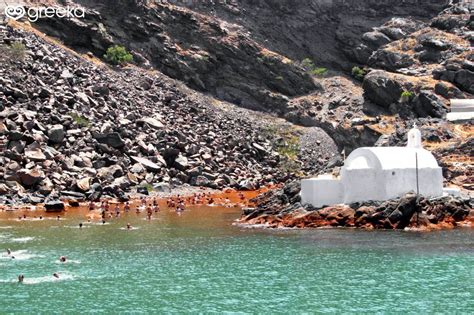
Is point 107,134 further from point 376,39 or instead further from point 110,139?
point 376,39

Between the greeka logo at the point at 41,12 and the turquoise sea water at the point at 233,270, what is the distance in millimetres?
66276

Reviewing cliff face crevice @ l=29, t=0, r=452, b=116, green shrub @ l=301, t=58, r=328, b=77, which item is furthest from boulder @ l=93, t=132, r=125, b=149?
green shrub @ l=301, t=58, r=328, b=77

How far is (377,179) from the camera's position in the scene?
61250 millimetres

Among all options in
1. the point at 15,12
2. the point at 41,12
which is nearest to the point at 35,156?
the point at 15,12

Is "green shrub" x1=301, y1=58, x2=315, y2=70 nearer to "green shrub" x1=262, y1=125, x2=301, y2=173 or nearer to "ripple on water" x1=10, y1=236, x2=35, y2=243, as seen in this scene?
"green shrub" x1=262, y1=125, x2=301, y2=173

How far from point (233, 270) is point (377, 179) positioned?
2404 cm

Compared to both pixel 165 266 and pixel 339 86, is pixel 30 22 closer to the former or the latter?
pixel 339 86

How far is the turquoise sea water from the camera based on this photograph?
33312 mm

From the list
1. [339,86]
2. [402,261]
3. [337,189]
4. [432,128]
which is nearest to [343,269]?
[402,261]

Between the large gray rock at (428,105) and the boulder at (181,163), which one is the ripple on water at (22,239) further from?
the large gray rock at (428,105)

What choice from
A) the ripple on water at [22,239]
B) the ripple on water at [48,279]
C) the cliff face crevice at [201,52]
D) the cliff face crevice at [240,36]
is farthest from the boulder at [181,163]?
the ripple on water at [48,279]

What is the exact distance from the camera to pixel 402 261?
43.4 metres

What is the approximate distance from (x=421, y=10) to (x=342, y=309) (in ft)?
451

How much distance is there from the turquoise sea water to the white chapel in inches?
220
